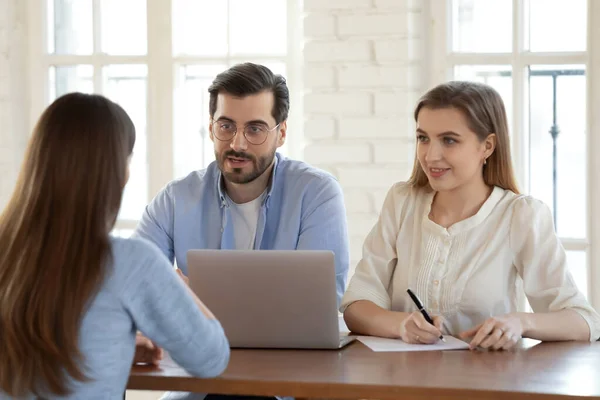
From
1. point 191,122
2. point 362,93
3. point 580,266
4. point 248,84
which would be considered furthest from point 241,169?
point 580,266

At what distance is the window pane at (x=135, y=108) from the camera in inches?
141

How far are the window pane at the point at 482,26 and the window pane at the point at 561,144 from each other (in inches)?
6.3

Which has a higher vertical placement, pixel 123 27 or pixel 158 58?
pixel 123 27

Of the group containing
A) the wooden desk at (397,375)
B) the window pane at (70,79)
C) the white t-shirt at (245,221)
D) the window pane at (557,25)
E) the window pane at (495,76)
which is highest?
the window pane at (557,25)

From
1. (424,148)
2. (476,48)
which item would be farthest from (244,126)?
(476,48)

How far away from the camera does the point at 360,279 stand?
7.71 ft

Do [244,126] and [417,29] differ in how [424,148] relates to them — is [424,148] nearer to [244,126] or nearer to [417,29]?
[244,126]

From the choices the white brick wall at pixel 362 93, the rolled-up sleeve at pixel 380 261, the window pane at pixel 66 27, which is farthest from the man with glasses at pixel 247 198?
the window pane at pixel 66 27

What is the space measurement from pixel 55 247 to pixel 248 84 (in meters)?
1.23

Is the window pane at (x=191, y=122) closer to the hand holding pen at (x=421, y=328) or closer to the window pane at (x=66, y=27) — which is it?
the window pane at (x=66, y=27)

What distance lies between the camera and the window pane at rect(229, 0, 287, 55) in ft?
11.1

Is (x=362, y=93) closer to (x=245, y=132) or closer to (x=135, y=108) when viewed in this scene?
(x=245, y=132)

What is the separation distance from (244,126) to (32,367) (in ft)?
4.15

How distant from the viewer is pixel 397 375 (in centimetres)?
171
